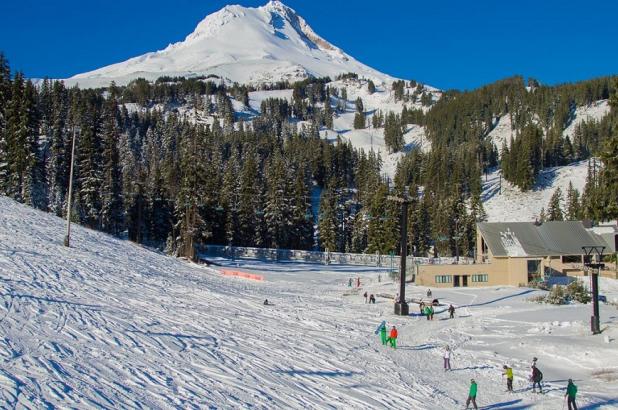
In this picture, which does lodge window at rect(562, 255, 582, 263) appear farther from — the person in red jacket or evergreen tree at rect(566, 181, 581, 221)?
evergreen tree at rect(566, 181, 581, 221)

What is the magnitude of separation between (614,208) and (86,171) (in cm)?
5607

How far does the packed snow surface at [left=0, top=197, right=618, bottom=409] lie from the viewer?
48.6ft

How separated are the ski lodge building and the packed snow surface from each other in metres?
13.1

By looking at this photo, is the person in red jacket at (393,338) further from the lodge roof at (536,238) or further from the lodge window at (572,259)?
the lodge window at (572,259)

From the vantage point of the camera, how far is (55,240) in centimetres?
3728

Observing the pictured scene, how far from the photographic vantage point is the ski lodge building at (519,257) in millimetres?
55812

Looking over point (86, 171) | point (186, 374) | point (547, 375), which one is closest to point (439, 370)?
point (547, 375)

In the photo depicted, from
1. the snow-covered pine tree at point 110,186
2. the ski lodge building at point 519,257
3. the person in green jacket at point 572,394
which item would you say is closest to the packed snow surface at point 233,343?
Answer: the person in green jacket at point 572,394

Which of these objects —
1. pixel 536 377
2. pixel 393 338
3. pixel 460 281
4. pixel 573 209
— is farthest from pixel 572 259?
pixel 573 209

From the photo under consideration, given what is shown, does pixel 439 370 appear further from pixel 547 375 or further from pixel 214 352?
pixel 214 352

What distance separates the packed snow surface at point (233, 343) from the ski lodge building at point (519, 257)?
43.0 feet

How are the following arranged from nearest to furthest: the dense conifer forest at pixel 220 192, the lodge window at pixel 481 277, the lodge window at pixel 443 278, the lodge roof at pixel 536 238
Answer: the lodge window at pixel 443 278
the lodge window at pixel 481 277
the lodge roof at pixel 536 238
the dense conifer forest at pixel 220 192

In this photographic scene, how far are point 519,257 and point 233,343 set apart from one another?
136 feet

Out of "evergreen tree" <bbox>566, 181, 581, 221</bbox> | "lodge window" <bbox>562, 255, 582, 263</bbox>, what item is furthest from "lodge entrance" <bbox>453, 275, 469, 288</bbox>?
"evergreen tree" <bbox>566, 181, 581, 221</bbox>
